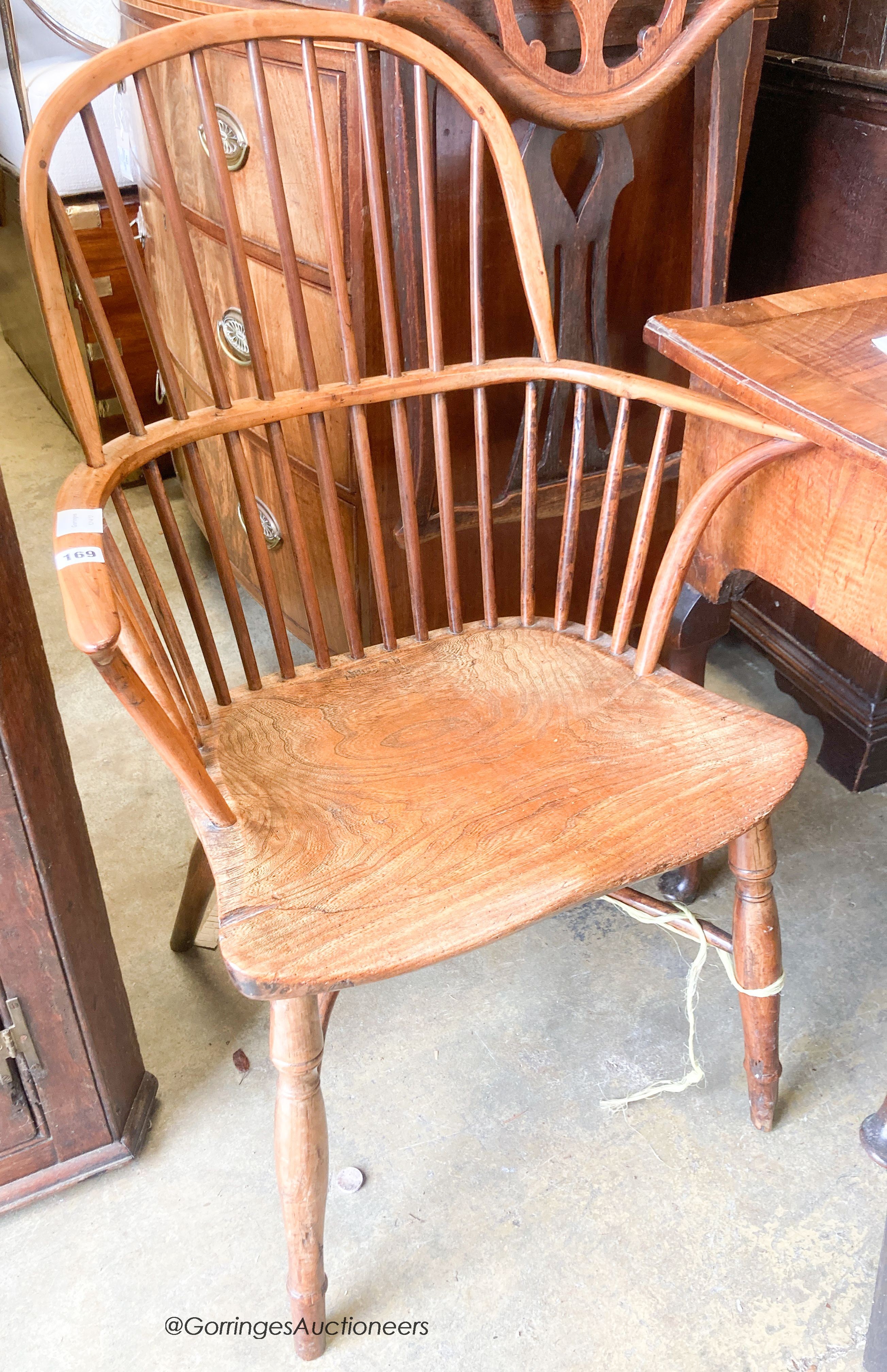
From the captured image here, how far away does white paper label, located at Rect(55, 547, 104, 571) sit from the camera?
0.75 metres

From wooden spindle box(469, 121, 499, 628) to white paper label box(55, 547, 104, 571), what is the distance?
474mm

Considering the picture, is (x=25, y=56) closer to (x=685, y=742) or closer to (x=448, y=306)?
(x=448, y=306)

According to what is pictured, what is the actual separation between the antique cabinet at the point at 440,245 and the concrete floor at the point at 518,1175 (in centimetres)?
56

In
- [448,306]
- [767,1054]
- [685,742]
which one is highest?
[448,306]

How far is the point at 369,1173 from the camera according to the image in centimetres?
117

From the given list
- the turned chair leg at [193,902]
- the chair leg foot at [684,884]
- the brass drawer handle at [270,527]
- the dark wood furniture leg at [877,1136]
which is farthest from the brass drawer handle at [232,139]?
the dark wood furniture leg at [877,1136]

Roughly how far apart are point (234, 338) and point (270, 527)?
0.97ft

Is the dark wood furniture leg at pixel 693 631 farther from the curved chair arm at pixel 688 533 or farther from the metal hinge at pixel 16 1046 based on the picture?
the metal hinge at pixel 16 1046

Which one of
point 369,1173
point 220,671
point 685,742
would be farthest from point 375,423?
point 369,1173

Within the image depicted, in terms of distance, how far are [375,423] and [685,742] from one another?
583 millimetres

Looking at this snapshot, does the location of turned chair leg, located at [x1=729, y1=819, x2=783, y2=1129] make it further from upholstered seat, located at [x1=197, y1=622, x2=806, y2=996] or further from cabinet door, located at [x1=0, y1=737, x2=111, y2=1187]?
cabinet door, located at [x1=0, y1=737, x2=111, y2=1187]

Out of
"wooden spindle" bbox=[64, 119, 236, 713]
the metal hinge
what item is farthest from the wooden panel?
the metal hinge

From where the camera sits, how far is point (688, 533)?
40.6 inches

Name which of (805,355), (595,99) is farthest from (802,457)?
(595,99)
